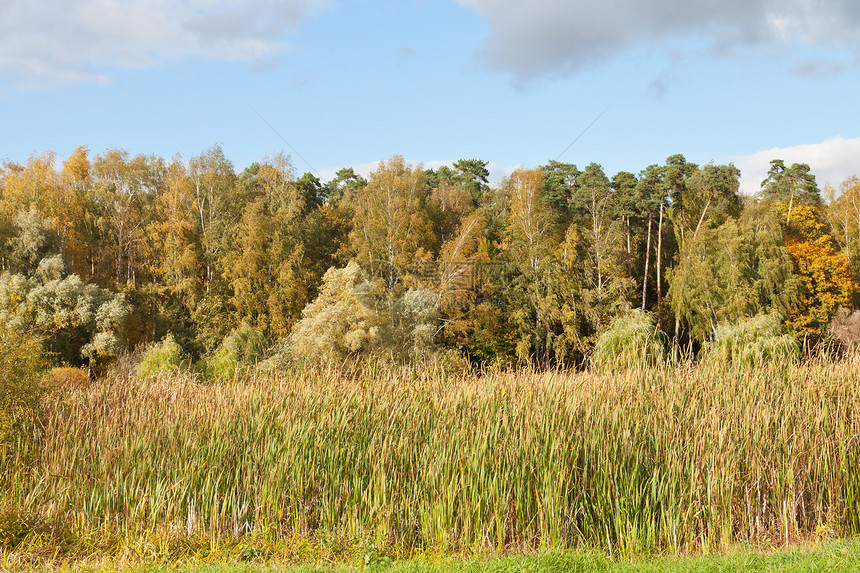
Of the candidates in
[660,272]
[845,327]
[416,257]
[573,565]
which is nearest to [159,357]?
[416,257]

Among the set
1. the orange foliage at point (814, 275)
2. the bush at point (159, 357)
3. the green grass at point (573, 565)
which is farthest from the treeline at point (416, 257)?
the green grass at point (573, 565)

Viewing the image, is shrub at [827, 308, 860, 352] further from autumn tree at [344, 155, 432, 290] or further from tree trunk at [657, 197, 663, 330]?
autumn tree at [344, 155, 432, 290]

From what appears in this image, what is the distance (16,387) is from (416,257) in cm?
2813

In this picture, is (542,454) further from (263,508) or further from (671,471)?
(263,508)

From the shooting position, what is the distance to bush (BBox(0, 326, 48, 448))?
8055mm

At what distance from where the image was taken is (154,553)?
244 inches

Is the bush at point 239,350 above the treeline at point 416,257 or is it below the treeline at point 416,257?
below

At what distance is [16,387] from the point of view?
322 inches

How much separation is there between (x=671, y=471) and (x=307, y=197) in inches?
1630

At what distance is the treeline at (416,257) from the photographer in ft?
104

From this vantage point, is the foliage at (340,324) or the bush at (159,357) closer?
the foliage at (340,324)

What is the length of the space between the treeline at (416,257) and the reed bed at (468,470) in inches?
799

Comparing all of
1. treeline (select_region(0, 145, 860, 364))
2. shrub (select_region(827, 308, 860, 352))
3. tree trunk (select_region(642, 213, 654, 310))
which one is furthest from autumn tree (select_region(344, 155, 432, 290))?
shrub (select_region(827, 308, 860, 352))

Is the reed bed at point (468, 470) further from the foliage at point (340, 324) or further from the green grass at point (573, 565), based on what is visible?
the foliage at point (340, 324)
